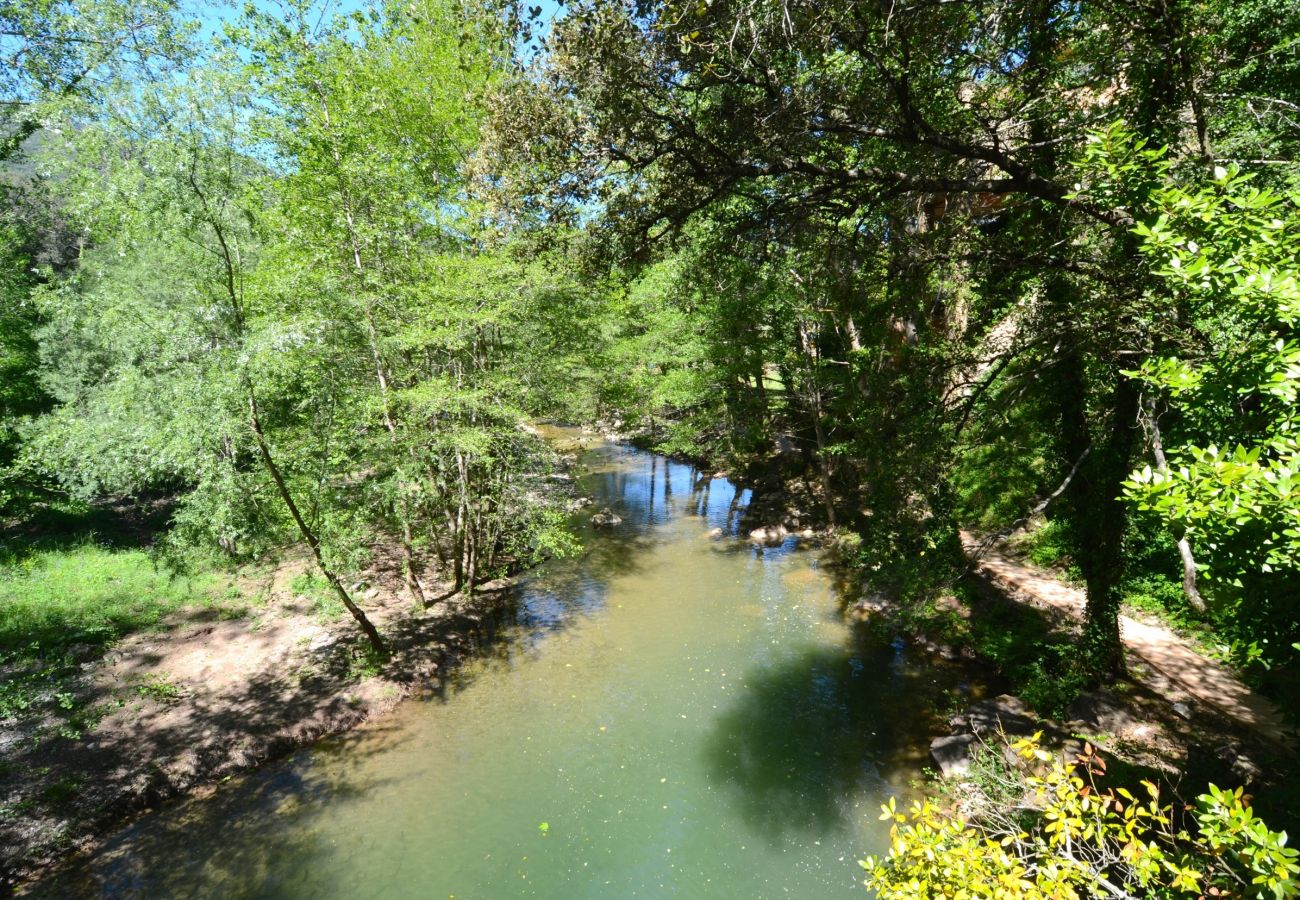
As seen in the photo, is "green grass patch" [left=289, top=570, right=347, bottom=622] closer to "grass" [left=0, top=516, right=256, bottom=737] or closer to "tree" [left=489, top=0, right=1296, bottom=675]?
"grass" [left=0, top=516, right=256, bottom=737]

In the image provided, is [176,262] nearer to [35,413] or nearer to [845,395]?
[35,413]

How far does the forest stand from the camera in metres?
3.20

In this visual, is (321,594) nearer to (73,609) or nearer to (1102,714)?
(73,609)

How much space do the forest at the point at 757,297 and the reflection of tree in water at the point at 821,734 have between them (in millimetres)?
1087

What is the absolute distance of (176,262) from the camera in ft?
42.7

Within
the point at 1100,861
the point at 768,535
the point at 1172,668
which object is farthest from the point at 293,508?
the point at 1172,668

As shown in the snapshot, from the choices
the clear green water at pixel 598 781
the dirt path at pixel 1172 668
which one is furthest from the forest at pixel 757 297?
the clear green water at pixel 598 781

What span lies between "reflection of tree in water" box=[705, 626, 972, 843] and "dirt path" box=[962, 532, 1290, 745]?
2.80 m

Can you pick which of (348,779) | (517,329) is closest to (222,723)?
(348,779)

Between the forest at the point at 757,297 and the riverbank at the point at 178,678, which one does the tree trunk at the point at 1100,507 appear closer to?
the forest at the point at 757,297

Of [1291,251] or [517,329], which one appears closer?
[1291,251]

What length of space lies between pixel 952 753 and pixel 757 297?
12.1 metres

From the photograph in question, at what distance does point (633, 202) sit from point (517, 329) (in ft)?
22.6

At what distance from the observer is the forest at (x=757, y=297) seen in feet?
10.5
